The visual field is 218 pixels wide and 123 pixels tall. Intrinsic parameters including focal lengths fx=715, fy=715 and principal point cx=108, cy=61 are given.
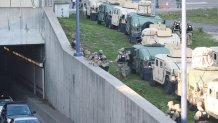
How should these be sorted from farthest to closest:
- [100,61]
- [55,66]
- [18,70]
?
[18,70] → [55,66] → [100,61]

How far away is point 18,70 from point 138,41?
49.3 ft

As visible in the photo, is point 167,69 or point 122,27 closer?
→ point 167,69

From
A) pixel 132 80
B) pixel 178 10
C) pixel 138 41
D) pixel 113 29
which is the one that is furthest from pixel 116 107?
pixel 178 10

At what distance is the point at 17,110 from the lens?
3522cm

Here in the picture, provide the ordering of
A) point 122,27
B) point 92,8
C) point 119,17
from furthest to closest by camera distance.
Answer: point 92,8 → point 119,17 → point 122,27

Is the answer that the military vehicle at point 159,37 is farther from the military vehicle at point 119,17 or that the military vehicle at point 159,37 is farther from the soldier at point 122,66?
the military vehicle at point 119,17

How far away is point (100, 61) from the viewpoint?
111 feet

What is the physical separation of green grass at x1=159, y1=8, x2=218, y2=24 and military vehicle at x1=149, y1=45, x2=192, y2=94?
24.2m

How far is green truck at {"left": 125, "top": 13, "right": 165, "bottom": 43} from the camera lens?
4450cm

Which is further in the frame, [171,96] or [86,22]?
[86,22]

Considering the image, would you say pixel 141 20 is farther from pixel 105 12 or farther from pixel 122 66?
pixel 122 66

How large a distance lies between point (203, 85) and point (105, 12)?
1096 inches

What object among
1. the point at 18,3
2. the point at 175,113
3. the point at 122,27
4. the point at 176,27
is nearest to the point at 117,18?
the point at 122,27

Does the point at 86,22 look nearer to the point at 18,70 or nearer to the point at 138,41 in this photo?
the point at 18,70
